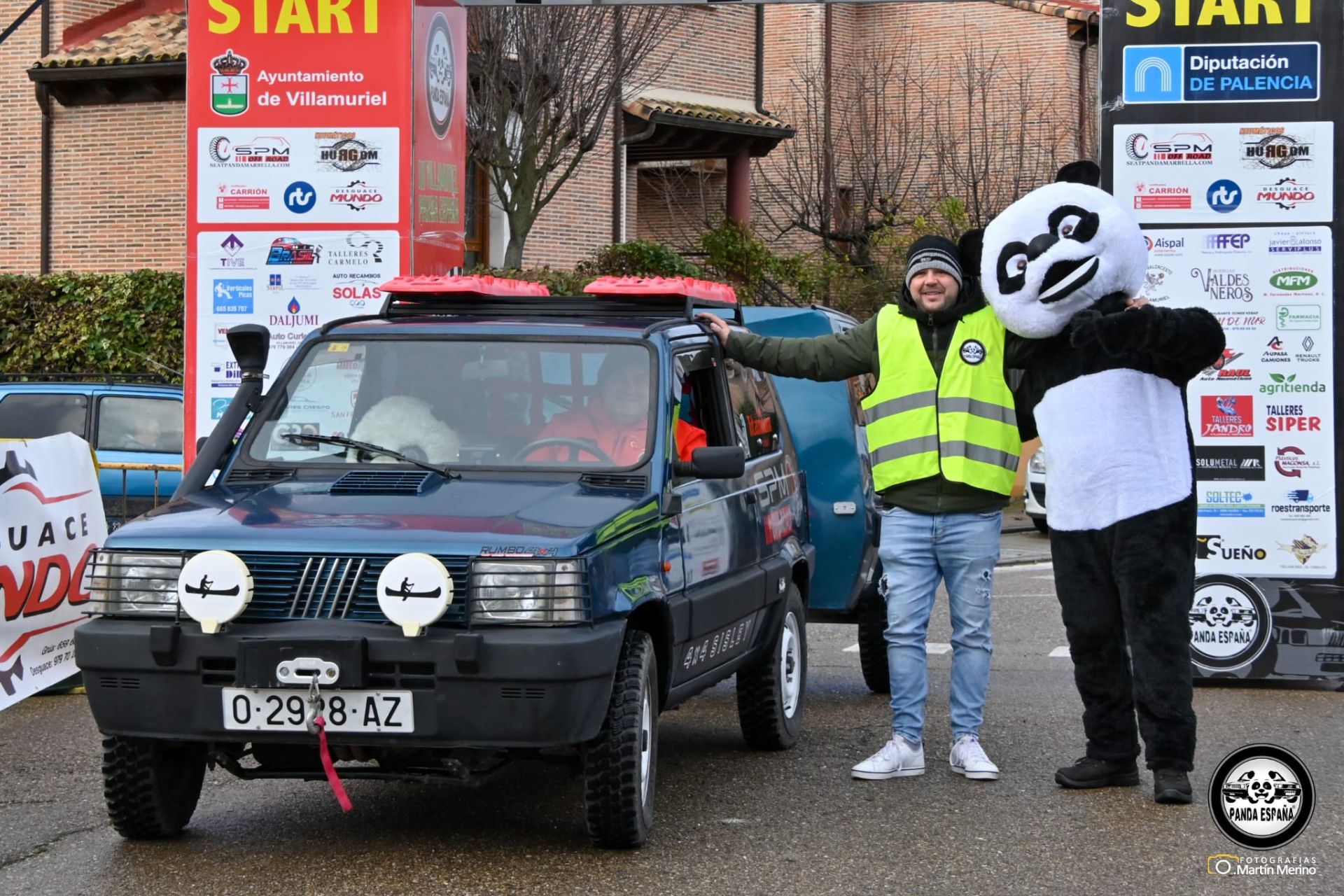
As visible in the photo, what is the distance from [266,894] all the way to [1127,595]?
3.25m

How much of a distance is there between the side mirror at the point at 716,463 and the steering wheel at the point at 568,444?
0.87ft

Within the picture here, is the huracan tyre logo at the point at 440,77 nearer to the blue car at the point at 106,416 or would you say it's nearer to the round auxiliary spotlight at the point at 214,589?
the blue car at the point at 106,416

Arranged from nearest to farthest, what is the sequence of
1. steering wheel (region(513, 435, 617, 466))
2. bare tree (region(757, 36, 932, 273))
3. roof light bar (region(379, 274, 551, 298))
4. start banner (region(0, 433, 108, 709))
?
1. steering wheel (region(513, 435, 617, 466))
2. roof light bar (region(379, 274, 551, 298))
3. start banner (region(0, 433, 108, 709))
4. bare tree (region(757, 36, 932, 273))

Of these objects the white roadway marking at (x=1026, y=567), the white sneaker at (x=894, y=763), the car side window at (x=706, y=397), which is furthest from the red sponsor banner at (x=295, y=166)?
the white roadway marking at (x=1026, y=567)

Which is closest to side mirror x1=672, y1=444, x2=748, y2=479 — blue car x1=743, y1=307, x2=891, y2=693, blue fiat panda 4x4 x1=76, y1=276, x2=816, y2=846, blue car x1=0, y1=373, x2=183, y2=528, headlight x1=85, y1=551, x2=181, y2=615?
blue fiat panda 4x4 x1=76, y1=276, x2=816, y2=846

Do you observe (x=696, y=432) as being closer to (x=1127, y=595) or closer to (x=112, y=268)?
(x=1127, y=595)

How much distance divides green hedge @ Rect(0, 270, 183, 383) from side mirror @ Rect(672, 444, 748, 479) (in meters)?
15.7

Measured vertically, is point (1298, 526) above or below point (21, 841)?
above

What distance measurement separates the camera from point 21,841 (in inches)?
247

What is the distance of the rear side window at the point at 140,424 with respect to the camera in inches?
587

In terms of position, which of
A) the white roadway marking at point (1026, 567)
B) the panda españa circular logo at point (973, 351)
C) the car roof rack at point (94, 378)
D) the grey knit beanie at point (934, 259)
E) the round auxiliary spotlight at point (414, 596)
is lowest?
the white roadway marking at point (1026, 567)

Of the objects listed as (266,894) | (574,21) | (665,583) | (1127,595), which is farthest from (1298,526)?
(574,21)

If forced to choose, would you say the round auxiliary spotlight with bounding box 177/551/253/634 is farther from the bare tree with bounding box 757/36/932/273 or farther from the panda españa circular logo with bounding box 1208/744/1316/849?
the bare tree with bounding box 757/36/932/273

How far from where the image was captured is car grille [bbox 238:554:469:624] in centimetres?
557
